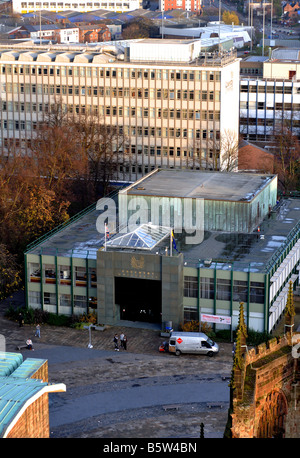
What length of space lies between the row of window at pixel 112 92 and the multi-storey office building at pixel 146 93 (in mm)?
130

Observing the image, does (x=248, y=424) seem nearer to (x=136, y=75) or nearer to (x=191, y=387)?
(x=191, y=387)

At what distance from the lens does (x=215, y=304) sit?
83.1 meters

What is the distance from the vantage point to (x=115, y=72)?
434 ft

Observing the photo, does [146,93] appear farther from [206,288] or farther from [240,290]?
[240,290]

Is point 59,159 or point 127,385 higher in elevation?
point 59,159

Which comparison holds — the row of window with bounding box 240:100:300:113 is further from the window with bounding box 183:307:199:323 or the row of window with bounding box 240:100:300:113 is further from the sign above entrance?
the sign above entrance

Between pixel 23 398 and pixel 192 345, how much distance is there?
29.6m

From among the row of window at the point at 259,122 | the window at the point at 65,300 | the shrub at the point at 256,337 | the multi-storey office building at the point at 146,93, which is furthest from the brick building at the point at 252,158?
the shrub at the point at 256,337

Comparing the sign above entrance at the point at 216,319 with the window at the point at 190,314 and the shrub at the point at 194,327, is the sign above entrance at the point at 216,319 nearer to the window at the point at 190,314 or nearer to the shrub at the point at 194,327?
the shrub at the point at 194,327

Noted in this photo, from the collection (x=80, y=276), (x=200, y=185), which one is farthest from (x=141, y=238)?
(x=200, y=185)

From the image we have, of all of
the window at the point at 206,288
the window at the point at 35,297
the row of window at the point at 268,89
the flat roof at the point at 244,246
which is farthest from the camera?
the row of window at the point at 268,89

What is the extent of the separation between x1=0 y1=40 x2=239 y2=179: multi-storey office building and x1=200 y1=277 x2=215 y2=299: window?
156 ft

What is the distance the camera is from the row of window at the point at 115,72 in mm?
129500
